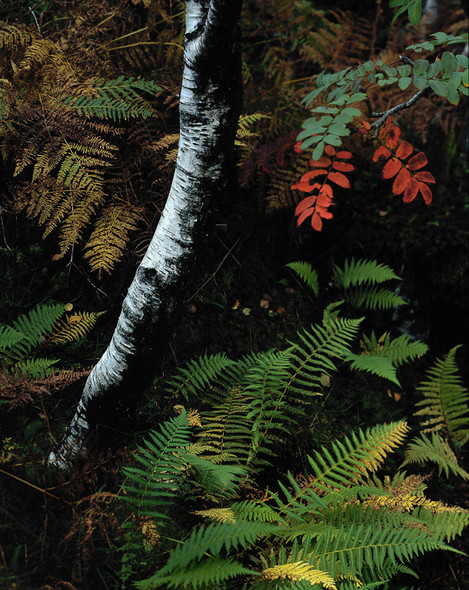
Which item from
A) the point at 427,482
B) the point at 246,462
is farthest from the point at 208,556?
the point at 427,482

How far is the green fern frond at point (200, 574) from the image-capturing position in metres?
1.55

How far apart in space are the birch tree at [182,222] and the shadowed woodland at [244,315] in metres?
0.11

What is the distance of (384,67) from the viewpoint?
1.74m

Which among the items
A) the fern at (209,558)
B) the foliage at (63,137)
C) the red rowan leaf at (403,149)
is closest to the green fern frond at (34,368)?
the foliage at (63,137)

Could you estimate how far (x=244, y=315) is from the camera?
10.8 feet

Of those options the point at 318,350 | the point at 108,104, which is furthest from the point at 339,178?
the point at 108,104

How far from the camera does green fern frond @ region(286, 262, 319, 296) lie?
10.8 ft

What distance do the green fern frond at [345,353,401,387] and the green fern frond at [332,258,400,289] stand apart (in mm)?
632

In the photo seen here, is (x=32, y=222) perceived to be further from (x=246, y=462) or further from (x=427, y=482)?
(x=427, y=482)

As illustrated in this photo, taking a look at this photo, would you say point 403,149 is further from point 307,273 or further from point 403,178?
point 307,273

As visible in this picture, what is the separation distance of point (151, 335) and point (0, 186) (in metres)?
1.65

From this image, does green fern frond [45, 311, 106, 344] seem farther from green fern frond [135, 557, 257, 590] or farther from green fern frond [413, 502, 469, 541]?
green fern frond [413, 502, 469, 541]

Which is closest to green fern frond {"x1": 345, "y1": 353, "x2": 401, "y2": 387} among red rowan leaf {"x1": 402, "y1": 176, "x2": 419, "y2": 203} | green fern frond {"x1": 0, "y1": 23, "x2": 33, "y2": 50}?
red rowan leaf {"x1": 402, "y1": 176, "x2": 419, "y2": 203}

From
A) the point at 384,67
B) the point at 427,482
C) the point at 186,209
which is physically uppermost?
the point at 384,67
